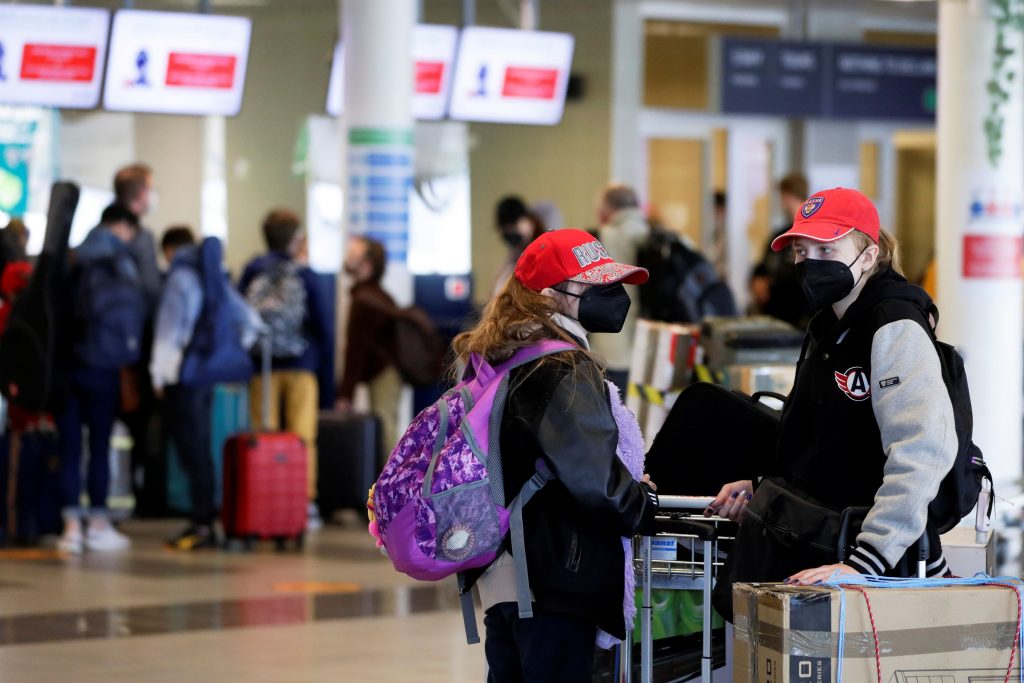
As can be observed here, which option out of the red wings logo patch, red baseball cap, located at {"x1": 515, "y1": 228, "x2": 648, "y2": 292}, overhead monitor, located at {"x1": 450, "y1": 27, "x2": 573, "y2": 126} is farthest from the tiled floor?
overhead monitor, located at {"x1": 450, "y1": 27, "x2": 573, "y2": 126}

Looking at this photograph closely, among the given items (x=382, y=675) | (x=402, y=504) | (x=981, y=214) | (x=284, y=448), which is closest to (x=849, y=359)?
(x=402, y=504)

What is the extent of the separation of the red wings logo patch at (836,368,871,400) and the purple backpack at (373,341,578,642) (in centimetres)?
61

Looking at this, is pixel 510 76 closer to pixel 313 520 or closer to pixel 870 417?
pixel 313 520

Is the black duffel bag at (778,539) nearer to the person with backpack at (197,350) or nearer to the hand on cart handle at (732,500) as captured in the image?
the hand on cart handle at (732,500)

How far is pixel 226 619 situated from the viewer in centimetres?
777

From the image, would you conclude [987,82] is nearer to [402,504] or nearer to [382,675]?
[382,675]

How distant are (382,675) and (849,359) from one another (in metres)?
3.22

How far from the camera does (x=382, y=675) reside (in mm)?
6555

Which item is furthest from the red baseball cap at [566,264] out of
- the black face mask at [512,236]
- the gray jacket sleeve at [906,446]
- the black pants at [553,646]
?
the black face mask at [512,236]

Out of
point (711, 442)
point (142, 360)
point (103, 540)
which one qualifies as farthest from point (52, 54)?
point (711, 442)

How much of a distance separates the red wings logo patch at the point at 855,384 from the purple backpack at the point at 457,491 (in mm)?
612

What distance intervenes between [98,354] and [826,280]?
21.5ft

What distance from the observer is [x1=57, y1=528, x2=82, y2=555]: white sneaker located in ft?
32.5

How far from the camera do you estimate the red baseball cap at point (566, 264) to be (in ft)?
12.9
